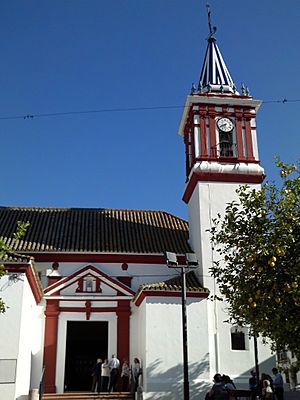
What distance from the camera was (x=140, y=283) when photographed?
2319cm

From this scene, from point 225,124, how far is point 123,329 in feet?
36.5

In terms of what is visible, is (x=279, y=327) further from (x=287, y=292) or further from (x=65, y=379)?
(x=65, y=379)

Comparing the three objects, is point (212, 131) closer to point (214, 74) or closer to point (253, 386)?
point (214, 74)

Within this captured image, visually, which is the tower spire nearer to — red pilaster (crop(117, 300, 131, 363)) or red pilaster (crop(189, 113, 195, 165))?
red pilaster (crop(189, 113, 195, 165))

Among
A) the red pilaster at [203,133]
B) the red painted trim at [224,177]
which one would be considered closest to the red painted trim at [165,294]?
the red painted trim at [224,177]

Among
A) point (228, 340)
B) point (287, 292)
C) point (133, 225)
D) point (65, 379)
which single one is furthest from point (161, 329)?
point (287, 292)

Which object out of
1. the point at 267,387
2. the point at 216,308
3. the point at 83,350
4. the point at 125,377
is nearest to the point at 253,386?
the point at 267,387

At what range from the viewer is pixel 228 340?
2109cm

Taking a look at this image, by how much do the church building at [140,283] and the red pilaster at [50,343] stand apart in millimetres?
41

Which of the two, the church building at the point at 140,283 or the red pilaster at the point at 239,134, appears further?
the red pilaster at the point at 239,134

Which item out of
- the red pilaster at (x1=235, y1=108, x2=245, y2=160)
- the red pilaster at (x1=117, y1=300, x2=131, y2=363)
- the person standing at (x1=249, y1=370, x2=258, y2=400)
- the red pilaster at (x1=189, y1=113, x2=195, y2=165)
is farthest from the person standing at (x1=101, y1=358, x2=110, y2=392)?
the red pilaster at (x1=235, y1=108, x2=245, y2=160)

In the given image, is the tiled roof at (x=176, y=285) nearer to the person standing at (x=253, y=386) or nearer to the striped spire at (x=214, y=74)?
the person standing at (x=253, y=386)

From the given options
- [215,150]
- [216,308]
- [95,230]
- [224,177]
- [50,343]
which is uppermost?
[215,150]

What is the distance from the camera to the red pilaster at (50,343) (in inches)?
812
